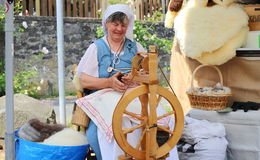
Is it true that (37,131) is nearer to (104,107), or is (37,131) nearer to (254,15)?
(104,107)

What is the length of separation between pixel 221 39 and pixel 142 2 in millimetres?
5971

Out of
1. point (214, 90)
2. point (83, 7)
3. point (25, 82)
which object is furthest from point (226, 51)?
point (83, 7)

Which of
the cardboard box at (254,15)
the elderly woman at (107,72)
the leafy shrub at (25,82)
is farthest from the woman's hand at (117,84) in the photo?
the leafy shrub at (25,82)

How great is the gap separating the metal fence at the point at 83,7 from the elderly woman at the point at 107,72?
5040 mm

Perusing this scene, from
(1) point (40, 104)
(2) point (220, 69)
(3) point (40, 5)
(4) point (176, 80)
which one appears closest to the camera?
(2) point (220, 69)

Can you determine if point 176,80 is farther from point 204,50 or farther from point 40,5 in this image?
point 40,5

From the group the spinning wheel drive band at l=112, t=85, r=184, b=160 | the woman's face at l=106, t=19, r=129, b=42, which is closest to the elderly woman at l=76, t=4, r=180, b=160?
the woman's face at l=106, t=19, r=129, b=42

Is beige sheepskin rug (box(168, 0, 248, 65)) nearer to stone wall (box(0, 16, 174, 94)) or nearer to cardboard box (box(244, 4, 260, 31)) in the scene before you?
cardboard box (box(244, 4, 260, 31))

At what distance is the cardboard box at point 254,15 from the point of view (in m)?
2.86

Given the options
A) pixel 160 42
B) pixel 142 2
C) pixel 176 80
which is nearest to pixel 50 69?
pixel 160 42

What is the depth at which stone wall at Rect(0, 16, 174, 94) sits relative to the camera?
262 inches

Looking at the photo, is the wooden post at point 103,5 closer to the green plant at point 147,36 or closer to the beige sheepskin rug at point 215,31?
the green plant at point 147,36

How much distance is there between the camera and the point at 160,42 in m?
7.57

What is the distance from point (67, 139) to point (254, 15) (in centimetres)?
166
